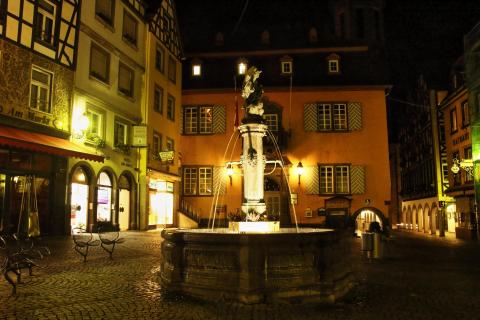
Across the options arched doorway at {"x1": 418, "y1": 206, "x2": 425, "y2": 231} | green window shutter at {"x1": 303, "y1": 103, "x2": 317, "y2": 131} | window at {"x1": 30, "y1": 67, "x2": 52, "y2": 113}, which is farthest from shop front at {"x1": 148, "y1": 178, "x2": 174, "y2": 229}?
arched doorway at {"x1": 418, "y1": 206, "x2": 425, "y2": 231}

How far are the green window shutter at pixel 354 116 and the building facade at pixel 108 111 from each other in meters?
13.0

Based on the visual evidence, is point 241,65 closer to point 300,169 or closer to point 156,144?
point 300,169

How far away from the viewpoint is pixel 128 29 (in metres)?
23.6

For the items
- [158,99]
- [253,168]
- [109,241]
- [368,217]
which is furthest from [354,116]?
[109,241]

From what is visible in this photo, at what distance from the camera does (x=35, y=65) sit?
16.8 meters

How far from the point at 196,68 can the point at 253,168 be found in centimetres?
2189

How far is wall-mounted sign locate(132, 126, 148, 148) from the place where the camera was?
907 inches

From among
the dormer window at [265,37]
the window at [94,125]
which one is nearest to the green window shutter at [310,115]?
the dormer window at [265,37]

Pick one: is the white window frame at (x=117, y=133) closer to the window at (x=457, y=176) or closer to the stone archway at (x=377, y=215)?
the stone archway at (x=377, y=215)

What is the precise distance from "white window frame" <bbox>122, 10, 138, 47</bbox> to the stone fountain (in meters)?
17.4

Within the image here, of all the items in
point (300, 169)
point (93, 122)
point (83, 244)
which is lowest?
point (83, 244)

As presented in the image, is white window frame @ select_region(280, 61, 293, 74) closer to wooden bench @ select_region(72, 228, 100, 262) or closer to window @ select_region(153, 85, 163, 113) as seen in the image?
window @ select_region(153, 85, 163, 113)

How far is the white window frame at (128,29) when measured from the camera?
2319 cm

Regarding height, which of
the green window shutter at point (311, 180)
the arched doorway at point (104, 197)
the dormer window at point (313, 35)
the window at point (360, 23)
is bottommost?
the arched doorway at point (104, 197)
